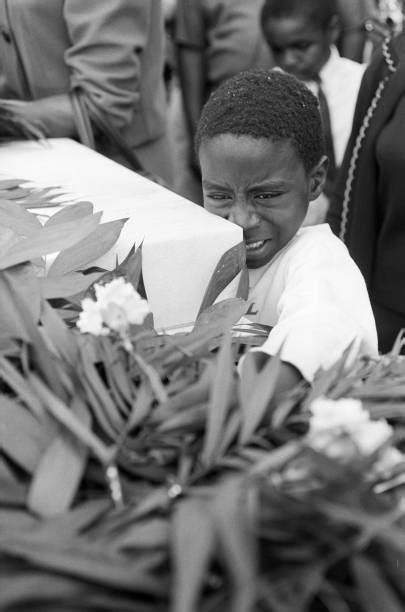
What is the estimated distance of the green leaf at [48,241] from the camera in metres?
0.91

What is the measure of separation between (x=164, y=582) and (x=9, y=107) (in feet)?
3.77

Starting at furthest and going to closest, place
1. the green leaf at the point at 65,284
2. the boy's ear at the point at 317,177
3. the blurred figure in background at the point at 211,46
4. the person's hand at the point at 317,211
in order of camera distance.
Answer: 1. the blurred figure in background at the point at 211,46
2. the person's hand at the point at 317,211
3. the boy's ear at the point at 317,177
4. the green leaf at the point at 65,284

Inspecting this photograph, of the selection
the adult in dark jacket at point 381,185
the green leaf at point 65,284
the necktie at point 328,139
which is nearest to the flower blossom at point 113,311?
the green leaf at point 65,284

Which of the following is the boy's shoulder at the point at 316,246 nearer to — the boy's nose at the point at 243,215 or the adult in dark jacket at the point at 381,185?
the boy's nose at the point at 243,215

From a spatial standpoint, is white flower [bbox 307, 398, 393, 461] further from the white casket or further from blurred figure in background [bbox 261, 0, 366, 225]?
blurred figure in background [bbox 261, 0, 366, 225]

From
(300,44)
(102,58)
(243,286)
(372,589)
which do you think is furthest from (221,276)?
(300,44)

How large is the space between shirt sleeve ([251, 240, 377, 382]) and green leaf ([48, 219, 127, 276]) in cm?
20

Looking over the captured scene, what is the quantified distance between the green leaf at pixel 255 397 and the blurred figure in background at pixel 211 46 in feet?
6.65

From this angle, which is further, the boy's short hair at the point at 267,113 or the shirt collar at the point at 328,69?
the shirt collar at the point at 328,69

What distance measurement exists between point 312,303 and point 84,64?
0.94 m

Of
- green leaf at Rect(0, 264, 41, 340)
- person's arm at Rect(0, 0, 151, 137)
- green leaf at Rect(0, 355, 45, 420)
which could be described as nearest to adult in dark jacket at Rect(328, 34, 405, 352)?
person's arm at Rect(0, 0, 151, 137)

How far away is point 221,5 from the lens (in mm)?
2658

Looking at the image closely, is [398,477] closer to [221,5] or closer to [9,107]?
[9,107]

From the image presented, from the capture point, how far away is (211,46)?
275 cm
